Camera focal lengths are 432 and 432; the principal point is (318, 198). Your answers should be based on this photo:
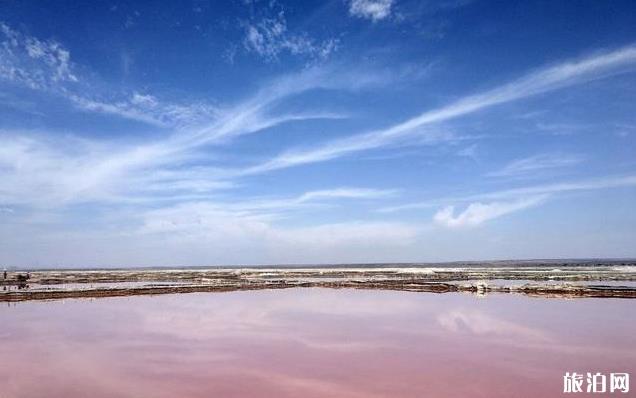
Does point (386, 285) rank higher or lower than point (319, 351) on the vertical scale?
lower

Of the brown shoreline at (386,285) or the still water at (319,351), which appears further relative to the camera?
the brown shoreline at (386,285)

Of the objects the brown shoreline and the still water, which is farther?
the brown shoreline

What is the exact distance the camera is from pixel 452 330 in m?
15.9

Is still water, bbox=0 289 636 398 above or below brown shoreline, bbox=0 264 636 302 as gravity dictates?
above

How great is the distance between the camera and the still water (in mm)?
9617

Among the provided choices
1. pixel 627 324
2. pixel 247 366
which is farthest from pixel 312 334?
pixel 627 324

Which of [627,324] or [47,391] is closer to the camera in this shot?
[47,391]

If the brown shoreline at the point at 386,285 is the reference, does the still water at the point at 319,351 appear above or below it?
above

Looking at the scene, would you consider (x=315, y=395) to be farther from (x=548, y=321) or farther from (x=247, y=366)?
(x=548, y=321)

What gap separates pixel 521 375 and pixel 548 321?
8.61 m

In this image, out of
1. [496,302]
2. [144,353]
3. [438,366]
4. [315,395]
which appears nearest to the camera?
[315,395]

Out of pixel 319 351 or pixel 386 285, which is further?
pixel 386 285

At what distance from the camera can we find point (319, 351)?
12.9 metres

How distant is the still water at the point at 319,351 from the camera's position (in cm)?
962
